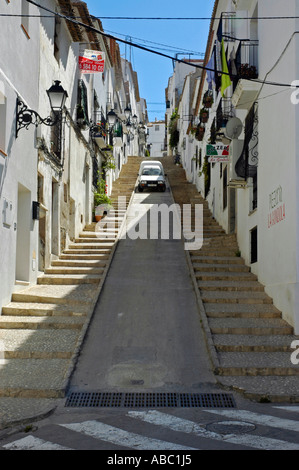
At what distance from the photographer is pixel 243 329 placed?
32.0 ft

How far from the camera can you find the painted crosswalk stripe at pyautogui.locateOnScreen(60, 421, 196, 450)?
5.06 metres

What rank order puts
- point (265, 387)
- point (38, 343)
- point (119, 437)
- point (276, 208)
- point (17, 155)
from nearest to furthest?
point (119, 437), point (265, 387), point (38, 343), point (17, 155), point (276, 208)

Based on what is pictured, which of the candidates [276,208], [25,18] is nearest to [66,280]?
[276,208]

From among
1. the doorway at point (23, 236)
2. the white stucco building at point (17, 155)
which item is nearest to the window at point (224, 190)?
the white stucco building at point (17, 155)

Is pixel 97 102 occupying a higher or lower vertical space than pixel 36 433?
higher

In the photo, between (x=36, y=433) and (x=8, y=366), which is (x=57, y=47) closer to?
(x=8, y=366)

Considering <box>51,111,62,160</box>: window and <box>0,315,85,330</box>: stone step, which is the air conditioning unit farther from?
<box>0,315,85,330</box>: stone step

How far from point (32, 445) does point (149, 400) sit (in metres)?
2.18

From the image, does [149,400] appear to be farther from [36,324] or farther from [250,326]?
[36,324]

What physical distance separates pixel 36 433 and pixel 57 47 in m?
12.5

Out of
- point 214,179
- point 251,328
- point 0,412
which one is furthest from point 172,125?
point 0,412

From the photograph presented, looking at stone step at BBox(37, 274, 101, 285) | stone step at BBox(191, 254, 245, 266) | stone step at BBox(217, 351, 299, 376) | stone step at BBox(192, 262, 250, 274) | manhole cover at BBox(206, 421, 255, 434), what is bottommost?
manhole cover at BBox(206, 421, 255, 434)

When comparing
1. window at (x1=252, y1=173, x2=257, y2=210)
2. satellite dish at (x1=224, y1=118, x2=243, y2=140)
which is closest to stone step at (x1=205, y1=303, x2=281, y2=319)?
window at (x1=252, y1=173, x2=257, y2=210)

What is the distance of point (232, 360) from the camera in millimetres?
8445
